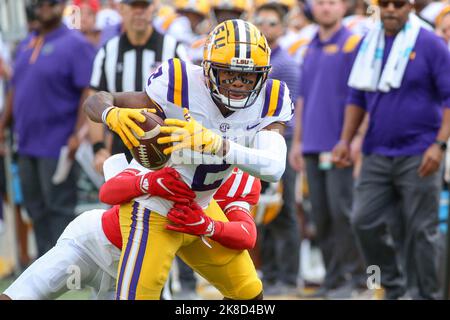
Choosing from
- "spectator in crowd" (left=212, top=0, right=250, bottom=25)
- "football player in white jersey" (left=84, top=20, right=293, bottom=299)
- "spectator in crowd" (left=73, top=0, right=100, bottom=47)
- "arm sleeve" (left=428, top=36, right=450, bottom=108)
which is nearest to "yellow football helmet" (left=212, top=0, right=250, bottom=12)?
"spectator in crowd" (left=212, top=0, right=250, bottom=25)

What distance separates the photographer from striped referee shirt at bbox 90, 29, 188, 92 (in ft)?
21.4

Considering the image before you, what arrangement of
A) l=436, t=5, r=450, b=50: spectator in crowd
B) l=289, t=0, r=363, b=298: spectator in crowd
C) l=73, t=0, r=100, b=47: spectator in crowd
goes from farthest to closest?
l=73, t=0, r=100, b=47: spectator in crowd < l=289, t=0, r=363, b=298: spectator in crowd < l=436, t=5, r=450, b=50: spectator in crowd

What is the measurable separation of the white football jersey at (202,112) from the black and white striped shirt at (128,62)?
1.91 metres

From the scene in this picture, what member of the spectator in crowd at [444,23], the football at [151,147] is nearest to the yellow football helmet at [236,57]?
the football at [151,147]

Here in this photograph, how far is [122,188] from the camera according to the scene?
457 centimetres

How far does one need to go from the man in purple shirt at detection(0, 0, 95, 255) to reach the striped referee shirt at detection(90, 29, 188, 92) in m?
1.04

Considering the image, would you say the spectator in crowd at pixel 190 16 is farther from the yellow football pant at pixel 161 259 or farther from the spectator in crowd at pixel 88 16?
the yellow football pant at pixel 161 259

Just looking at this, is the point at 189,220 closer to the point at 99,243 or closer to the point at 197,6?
the point at 99,243

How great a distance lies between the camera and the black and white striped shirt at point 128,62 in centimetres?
653

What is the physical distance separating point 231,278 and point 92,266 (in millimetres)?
648

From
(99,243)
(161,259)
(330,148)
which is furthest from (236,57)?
(330,148)

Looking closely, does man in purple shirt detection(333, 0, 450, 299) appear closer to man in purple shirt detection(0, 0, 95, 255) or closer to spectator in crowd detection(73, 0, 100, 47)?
man in purple shirt detection(0, 0, 95, 255)
